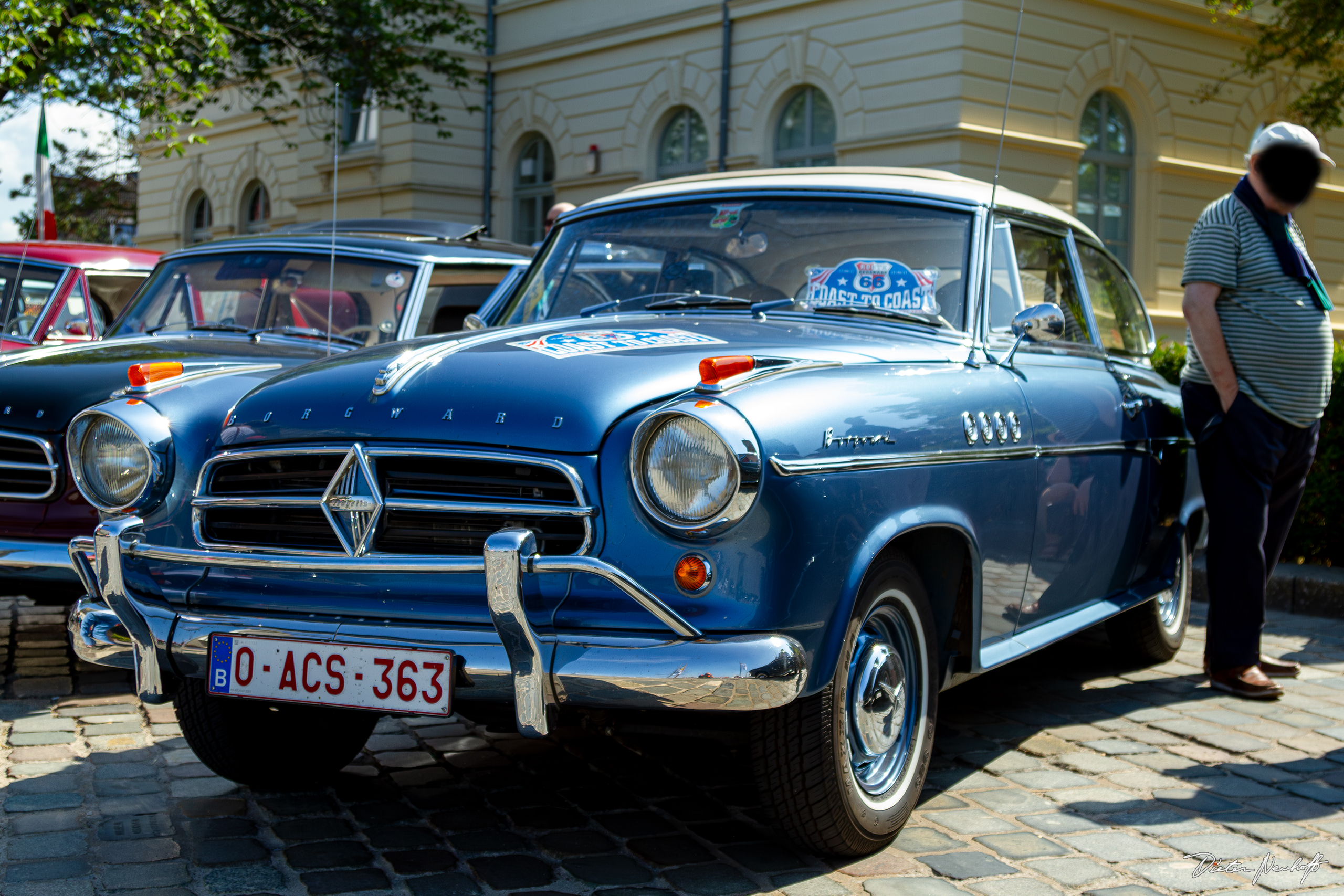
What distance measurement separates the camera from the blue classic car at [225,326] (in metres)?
4.88

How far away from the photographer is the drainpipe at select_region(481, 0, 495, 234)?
75.4 ft

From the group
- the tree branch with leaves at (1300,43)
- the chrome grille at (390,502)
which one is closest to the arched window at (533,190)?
the tree branch with leaves at (1300,43)

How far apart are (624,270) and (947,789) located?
1.89 m

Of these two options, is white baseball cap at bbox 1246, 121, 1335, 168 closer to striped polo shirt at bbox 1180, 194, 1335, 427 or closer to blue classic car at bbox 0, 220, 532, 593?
striped polo shirt at bbox 1180, 194, 1335, 427

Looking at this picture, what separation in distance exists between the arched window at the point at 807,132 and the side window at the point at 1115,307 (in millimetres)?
12196

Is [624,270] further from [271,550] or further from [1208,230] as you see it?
[1208,230]

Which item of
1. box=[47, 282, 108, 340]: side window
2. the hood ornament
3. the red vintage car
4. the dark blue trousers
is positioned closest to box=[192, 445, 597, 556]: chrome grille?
the hood ornament

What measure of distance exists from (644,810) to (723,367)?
1347mm

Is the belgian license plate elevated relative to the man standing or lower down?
lower down

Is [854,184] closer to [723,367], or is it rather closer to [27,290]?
[723,367]

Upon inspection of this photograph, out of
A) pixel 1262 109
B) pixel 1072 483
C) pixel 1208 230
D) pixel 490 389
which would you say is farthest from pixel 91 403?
pixel 1262 109

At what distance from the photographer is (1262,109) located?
1970cm

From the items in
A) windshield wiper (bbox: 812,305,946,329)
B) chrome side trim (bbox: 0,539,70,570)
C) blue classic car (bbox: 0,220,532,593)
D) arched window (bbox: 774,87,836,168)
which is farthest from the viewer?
arched window (bbox: 774,87,836,168)

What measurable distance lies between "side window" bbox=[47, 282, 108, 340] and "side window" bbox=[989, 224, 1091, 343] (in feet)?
17.1
